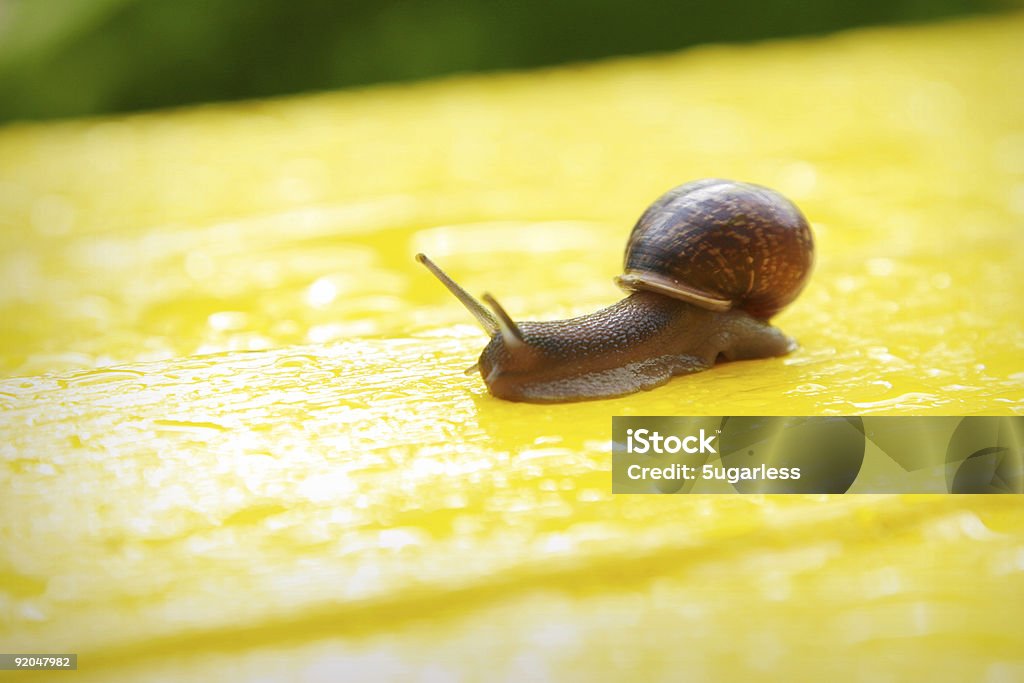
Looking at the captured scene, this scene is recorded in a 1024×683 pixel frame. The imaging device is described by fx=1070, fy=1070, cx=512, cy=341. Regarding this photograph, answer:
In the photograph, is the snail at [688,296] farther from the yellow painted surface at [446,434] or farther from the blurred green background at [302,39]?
the blurred green background at [302,39]

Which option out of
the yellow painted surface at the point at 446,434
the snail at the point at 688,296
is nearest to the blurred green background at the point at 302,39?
the yellow painted surface at the point at 446,434

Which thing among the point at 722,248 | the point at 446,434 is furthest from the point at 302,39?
the point at 446,434

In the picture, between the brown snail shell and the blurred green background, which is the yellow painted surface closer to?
the brown snail shell

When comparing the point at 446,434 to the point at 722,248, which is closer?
the point at 446,434

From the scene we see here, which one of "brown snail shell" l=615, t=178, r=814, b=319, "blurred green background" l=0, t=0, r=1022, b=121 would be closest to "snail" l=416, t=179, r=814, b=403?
"brown snail shell" l=615, t=178, r=814, b=319

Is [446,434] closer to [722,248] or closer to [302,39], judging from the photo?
[722,248]

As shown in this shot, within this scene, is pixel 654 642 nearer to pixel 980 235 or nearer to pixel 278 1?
pixel 980 235
